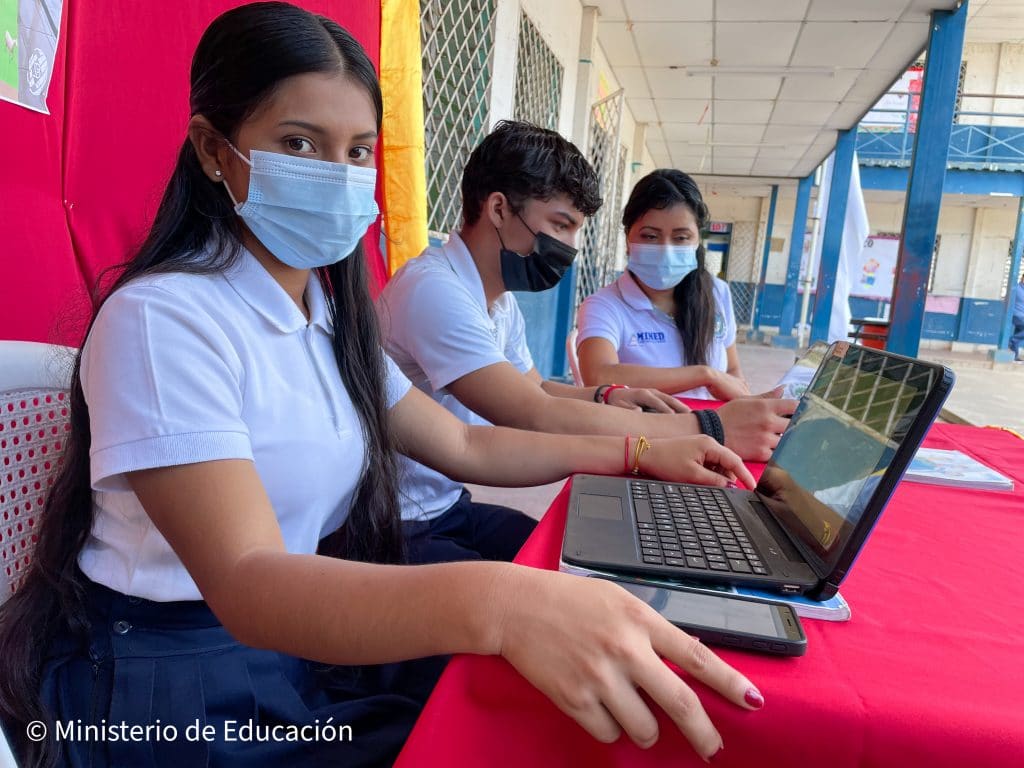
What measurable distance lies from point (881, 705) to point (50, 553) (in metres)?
0.75

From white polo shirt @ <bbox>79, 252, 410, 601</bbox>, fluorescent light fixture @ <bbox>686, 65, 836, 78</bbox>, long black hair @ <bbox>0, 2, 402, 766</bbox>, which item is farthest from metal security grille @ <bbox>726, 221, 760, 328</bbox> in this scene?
white polo shirt @ <bbox>79, 252, 410, 601</bbox>

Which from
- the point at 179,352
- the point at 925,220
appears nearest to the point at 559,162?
the point at 179,352

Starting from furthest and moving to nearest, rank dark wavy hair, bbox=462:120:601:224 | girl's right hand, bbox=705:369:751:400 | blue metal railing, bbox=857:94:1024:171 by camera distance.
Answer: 1. blue metal railing, bbox=857:94:1024:171
2. girl's right hand, bbox=705:369:751:400
3. dark wavy hair, bbox=462:120:601:224

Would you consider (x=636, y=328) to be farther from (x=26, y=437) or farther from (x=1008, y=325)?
(x=1008, y=325)

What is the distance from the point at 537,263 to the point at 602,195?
15.6 ft

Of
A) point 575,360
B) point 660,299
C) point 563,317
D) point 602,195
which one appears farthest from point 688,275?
point 602,195

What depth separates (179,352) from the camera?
24.9 inches

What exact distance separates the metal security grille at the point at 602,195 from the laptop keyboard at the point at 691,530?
16.2 ft

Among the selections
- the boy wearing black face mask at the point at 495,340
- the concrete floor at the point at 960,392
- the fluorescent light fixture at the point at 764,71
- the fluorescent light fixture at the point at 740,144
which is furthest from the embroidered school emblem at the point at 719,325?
the fluorescent light fixture at the point at 740,144

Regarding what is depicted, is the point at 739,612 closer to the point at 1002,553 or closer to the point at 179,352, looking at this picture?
the point at 1002,553

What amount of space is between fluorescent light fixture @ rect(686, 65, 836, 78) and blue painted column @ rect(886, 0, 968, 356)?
1425 mm

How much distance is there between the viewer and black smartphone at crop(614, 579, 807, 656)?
48cm

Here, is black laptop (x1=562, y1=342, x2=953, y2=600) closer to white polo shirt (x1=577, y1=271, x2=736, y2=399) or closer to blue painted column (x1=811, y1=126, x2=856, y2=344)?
white polo shirt (x1=577, y1=271, x2=736, y2=399)

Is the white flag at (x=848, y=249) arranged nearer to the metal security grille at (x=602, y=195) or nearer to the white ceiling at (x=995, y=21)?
the metal security grille at (x=602, y=195)
